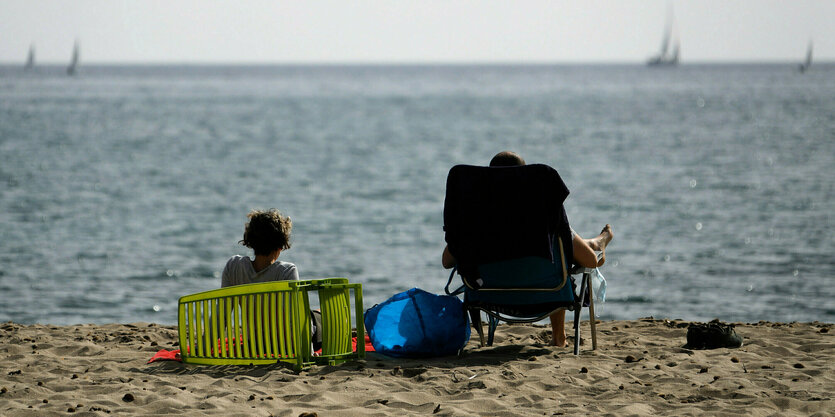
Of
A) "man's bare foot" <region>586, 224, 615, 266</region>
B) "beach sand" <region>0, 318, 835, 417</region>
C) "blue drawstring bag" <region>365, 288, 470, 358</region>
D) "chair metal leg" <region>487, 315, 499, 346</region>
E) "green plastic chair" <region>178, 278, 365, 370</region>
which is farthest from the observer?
"chair metal leg" <region>487, 315, 499, 346</region>

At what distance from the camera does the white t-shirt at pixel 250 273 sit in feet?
20.8

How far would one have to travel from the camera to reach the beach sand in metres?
5.27

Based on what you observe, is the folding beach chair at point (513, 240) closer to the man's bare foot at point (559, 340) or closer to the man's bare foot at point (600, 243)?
the man's bare foot at point (600, 243)

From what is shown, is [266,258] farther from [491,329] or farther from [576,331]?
[576,331]

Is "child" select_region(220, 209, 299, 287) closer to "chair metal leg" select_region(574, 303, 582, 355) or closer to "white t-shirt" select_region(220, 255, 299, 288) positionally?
"white t-shirt" select_region(220, 255, 299, 288)

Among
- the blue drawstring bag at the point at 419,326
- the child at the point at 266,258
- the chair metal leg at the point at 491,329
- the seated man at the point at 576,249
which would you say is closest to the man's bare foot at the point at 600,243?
the seated man at the point at 576,249

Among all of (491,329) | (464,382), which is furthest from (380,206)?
(464,382)

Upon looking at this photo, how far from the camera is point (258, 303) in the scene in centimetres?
600

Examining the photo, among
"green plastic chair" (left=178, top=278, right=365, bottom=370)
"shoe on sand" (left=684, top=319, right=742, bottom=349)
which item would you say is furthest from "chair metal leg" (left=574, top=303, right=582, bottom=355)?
"green plastic chair" (left=178, top=278, right=365, bottom=370)

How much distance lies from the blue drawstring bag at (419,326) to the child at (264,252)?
69 cm

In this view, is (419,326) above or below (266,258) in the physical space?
below

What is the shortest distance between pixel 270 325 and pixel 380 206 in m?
15.8

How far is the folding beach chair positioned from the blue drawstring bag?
0.17 meters

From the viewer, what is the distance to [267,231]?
247 inches
